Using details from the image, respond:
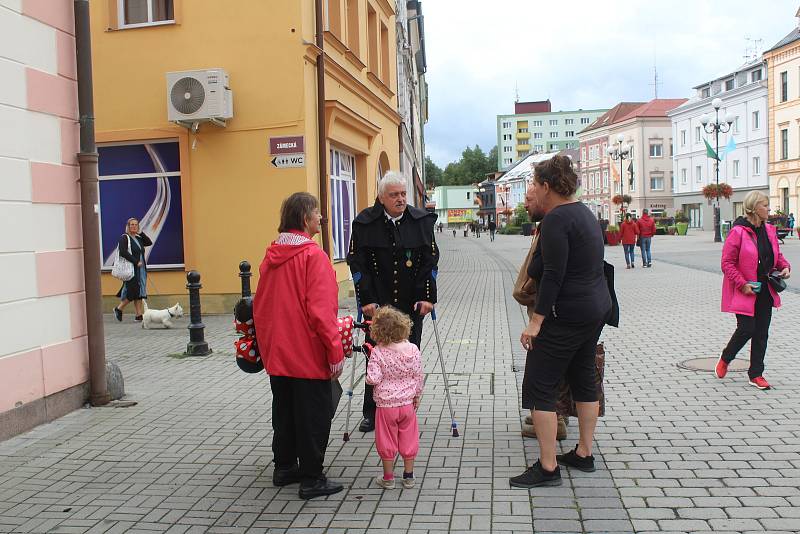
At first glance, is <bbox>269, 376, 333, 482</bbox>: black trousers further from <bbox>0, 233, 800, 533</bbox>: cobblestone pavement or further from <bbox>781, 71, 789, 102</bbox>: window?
<bbox>781, 71, 789, 102</bbox>: window

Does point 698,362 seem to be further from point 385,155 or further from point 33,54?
point 385,155

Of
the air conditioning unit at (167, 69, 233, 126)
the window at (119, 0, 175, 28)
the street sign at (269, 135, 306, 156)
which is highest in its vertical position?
the window at (119, 0, 175, 28)

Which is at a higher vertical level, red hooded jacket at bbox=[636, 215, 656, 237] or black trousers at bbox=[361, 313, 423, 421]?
red hooded jacket at bbox=[636, 215, 656, 237]

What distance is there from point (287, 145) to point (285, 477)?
8.84 metres

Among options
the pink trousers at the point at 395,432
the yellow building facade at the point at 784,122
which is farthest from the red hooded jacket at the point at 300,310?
the yellow building facade at the point at 784,122

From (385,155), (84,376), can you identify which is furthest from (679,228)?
(84,376)

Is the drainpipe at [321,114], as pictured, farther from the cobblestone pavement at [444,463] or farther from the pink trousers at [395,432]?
the pink trousers at [395,432]

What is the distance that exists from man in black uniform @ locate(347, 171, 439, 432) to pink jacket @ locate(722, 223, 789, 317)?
2.94 m

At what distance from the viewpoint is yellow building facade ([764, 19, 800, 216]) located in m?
53.6

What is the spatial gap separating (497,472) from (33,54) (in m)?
4.85

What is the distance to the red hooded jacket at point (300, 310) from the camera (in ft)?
14.7

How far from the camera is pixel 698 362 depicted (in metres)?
8.30

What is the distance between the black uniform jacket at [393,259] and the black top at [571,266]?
1239 mm

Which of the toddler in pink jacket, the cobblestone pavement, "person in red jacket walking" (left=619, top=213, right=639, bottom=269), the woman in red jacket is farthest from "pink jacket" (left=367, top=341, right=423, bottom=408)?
"person in red jacket walking" (left=619, top=213, right=639, bottom=269)
